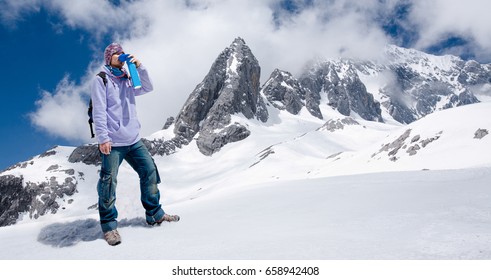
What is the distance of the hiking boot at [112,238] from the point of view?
4.96 m

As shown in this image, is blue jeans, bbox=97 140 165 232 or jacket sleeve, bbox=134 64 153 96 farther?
jacket sleeve, bbox=134 64 153 96

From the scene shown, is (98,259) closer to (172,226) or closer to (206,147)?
(172,226)

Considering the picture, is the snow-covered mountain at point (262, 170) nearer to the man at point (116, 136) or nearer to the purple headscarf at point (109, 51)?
the man at point (116, 136)

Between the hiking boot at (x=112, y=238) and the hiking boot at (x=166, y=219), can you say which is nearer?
the hiking boot at (x=112, y=238)

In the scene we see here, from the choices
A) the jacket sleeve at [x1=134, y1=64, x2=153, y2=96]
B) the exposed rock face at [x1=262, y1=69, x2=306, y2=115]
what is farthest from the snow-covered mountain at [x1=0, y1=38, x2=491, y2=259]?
the jacket sleeve at [x1=134, y1=64, x2=153, y2=96]

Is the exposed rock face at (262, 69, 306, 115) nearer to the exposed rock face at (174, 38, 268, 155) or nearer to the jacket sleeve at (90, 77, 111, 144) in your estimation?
the exposed rock face at (174, 38, 268, 155)

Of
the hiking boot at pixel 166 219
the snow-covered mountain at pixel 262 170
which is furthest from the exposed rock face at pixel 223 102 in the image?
the hiking boot at pixel 166 219

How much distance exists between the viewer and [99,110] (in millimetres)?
5340

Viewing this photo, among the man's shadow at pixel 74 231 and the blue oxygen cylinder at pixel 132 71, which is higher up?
the blue oxygen cylinder at pixel 132 71

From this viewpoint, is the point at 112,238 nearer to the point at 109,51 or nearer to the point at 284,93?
the point at 109,51

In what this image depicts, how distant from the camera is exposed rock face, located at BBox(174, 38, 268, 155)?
138000 millimetres

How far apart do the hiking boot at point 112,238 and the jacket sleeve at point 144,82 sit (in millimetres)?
2376

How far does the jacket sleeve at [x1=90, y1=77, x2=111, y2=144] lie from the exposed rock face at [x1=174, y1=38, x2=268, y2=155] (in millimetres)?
128651

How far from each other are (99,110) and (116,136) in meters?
0.50
